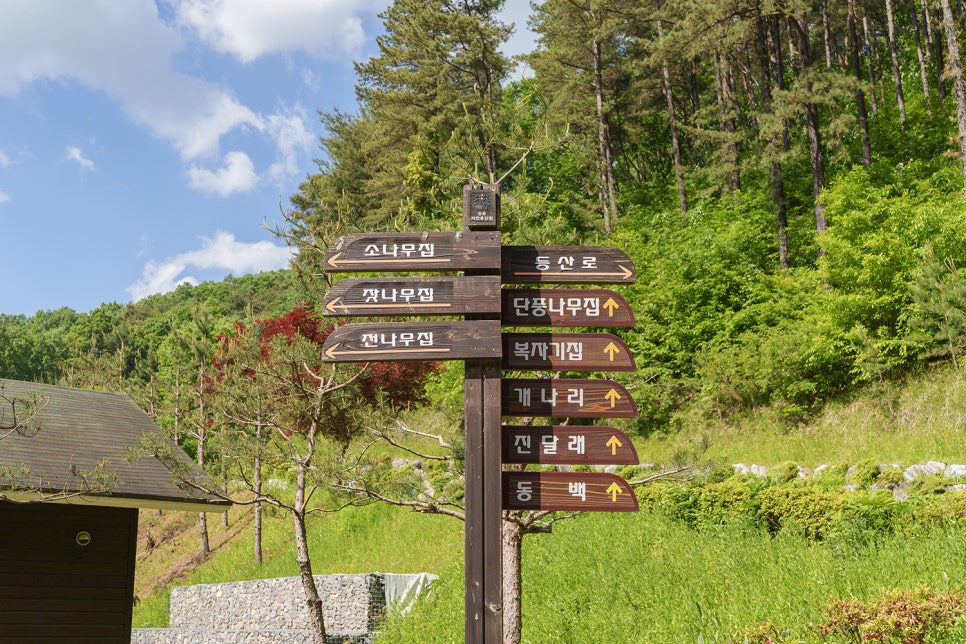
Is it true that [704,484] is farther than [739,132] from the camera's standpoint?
No

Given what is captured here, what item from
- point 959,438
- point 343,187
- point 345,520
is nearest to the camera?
point 959,438

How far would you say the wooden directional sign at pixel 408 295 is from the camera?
5523mm

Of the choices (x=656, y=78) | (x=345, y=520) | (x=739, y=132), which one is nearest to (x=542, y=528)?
(x=345, y=520)

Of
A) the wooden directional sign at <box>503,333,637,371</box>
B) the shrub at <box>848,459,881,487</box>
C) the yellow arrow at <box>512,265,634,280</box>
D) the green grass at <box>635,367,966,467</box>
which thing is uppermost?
the yellow arrow at <box>512,265,634,280</box>

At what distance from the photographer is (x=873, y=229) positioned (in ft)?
60.3

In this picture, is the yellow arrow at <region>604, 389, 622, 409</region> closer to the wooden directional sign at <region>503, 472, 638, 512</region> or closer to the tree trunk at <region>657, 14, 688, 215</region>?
the wooden directional sign at <region>503, 472, 638, 512</region>

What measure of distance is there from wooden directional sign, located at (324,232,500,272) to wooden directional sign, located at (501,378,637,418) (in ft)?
2.91

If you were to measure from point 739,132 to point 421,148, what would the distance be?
12.1 meters

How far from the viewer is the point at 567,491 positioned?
5367 mm

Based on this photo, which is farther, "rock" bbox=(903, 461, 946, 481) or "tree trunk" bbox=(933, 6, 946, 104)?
→ "tree trunk" bbox=(933, 6, 946, 104)

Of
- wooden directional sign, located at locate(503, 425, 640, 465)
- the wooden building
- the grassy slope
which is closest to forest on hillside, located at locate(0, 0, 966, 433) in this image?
the grassy slope

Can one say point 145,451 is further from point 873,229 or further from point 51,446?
point 873,229

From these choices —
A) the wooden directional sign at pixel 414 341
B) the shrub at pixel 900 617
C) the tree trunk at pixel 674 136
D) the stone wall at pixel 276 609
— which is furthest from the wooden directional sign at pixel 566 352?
the tree trunk at pixel 674 136

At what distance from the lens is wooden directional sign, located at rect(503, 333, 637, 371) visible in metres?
5.55
